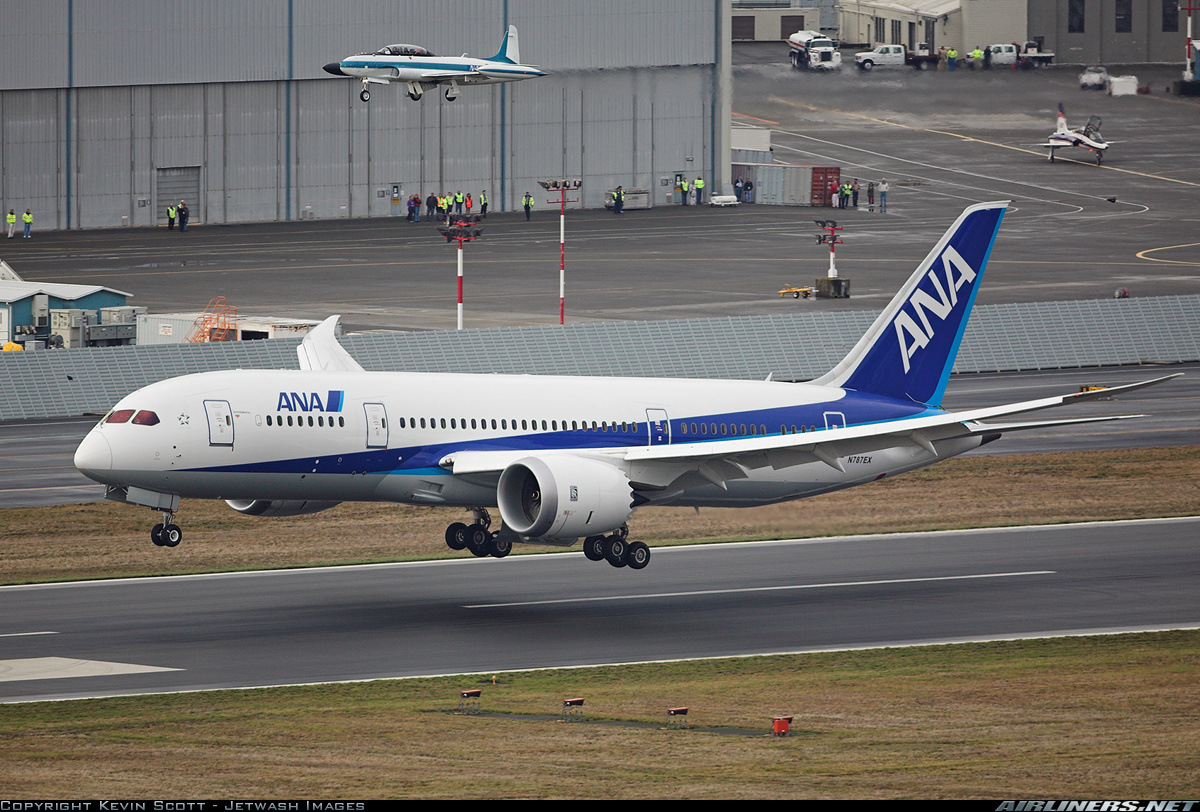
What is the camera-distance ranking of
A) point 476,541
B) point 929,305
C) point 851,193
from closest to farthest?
point 476,541
point 929,305
point 851,193

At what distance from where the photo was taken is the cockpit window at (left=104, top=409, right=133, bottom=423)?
47.1m

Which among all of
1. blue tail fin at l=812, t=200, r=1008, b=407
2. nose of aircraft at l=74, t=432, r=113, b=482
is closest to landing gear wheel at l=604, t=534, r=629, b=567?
blue tail fin at l=812, t=200, r=1008, b=407

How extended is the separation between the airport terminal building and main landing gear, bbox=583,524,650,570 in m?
107

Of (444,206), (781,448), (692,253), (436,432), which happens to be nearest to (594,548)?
(436,432)

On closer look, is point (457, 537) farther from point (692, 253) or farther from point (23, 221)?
point (23, 221)

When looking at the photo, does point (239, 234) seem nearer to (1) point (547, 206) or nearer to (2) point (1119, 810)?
(1) point (547, 206)

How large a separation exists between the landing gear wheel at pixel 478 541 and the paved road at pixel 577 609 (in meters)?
1.42

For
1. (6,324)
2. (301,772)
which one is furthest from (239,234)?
(301,772)

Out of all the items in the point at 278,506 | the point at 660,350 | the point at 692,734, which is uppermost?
the point at 660,350

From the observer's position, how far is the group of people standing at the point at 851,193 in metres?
165

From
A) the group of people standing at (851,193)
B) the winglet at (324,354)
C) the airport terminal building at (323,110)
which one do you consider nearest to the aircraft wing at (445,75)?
the airport terminal building at (323,110)

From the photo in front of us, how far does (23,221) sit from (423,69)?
38.2 meters

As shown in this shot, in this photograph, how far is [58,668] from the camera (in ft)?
142

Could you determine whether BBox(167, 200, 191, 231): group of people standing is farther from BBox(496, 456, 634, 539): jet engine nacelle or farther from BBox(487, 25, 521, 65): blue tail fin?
BBox(496, 456, 634, 539): jet engine nacelle
